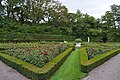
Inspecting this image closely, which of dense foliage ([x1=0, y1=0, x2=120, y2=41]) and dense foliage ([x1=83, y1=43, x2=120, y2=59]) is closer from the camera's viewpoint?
dense foliage ([x1=83, y1=43, x2=120, y2=59])

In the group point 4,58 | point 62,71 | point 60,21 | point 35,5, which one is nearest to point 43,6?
point 35,5

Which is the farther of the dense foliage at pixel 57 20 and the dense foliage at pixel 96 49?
the dense foliage at pixel 57 20

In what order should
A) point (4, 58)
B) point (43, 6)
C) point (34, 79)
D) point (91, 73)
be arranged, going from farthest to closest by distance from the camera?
point (43, 6) → point (4, 58) → point (91, 73) → point (34, 79)

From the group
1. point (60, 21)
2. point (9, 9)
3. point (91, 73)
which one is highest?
point (9, 9)

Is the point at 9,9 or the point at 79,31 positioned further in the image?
the point at 79,31

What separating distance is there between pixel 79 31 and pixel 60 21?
4.39 meters

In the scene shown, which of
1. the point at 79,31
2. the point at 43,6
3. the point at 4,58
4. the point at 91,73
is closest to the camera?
the point at 91,73

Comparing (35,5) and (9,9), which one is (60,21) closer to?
(35,5)

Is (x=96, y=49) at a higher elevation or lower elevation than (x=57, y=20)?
lower

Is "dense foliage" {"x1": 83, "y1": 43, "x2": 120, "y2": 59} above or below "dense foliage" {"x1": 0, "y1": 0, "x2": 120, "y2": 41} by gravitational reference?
below

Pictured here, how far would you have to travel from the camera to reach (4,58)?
34.5 ft

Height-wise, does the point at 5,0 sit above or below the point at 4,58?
above

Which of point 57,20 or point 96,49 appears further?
point 57,20

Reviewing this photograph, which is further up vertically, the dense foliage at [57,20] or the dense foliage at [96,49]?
the dense foliage at [57,20]
